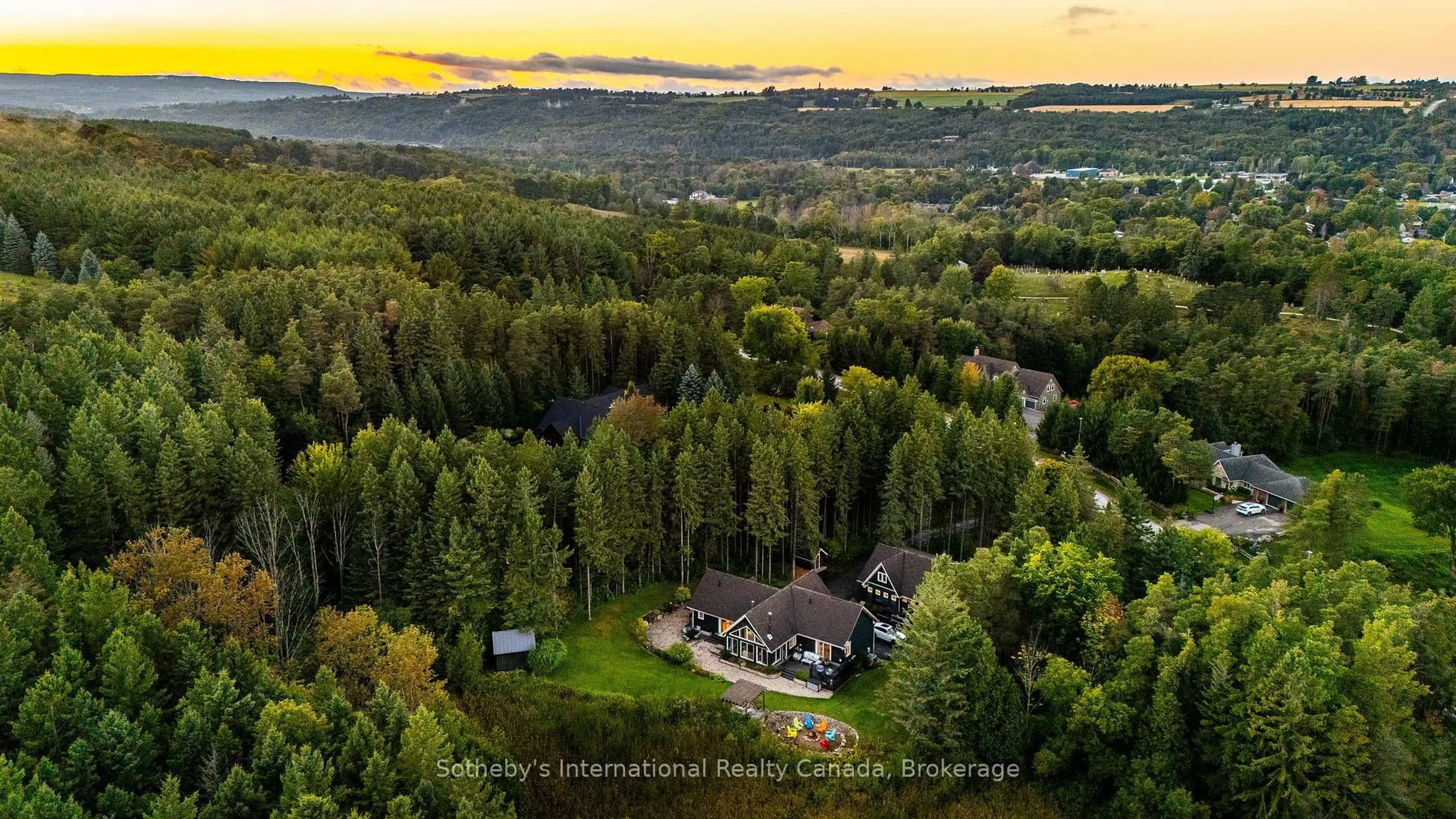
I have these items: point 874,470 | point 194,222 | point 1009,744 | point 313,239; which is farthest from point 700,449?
point 194,222

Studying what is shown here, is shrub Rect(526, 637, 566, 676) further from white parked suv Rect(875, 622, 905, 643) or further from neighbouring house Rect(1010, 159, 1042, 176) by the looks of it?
neighbouring house Rect(1010, 159, 1042, 176)

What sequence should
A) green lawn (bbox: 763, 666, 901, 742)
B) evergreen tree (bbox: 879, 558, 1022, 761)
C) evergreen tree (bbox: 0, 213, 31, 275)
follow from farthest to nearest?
evergreen tree (bbox: 0, 213, 31, 275) < green lawn (bbox: 763, 666, 901, 742) < evergreen tree (bbox: 879, 558, 1022, 761)

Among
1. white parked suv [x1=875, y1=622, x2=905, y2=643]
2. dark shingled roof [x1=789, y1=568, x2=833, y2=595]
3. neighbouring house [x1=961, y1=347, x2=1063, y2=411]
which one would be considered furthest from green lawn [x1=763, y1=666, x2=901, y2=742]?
neighbouring house [x1=961, y1=347, x2=1063, y2=411]

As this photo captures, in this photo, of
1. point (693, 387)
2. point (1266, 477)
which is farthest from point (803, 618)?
point (1266, 477)

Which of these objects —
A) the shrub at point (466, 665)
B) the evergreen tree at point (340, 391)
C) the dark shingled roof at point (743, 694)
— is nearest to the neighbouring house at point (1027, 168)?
the evergreen tree at point (340, 391)

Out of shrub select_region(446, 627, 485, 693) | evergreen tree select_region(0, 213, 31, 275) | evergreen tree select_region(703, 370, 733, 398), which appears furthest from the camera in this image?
evergreen tree select_region(0, 213, 31, 275)

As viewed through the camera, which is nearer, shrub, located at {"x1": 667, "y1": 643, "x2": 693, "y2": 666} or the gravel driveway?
shrub, located at {"x1": 667, "y1": 643, "x2": 693, "y2": 666}
